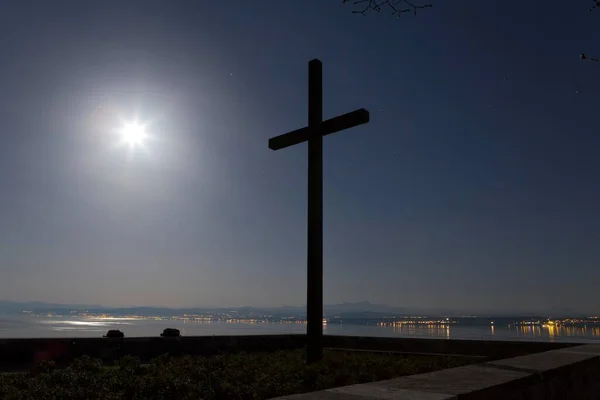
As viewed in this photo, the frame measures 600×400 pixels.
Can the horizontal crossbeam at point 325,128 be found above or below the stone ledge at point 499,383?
above

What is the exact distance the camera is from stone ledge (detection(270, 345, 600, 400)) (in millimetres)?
3703

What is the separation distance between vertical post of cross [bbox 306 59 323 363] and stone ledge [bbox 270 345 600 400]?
356cm

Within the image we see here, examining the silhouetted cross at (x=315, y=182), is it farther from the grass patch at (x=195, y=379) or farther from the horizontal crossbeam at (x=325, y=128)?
the grass patch at (x=195, y=379)

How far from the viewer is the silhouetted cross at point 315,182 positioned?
898 cm

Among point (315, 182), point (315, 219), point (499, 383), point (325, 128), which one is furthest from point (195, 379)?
point (325, 128)

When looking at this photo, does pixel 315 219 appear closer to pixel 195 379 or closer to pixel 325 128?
pixel 325 128

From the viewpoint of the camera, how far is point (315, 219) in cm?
947

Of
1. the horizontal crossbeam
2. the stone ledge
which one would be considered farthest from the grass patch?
the horizontal crossbeam

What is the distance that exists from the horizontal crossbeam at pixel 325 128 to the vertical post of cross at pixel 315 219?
8 centimetres

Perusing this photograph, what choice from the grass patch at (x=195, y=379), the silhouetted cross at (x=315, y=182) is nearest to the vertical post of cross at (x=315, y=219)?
the silhouetted cross at (x=315, y=182)

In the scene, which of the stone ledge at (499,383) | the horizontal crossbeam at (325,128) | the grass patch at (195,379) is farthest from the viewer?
the horizontal crossbeam at (325,128)

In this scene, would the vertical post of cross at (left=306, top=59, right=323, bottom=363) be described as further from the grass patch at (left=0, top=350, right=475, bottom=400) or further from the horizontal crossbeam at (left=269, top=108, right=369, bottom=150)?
the grass patch at (left=0, top=350, right=475, bottom=400)

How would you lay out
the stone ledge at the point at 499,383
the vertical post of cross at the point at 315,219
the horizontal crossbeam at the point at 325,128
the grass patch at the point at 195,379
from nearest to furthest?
the stone ledge at the point at 499,383 → the grass patch at the point at 195,379 → the vertical post of cross at the point at 315,219 → the horizontal crossbeam at the point at 325,128

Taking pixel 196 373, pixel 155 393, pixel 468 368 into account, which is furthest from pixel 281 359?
pixel 468 368
